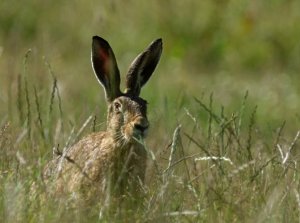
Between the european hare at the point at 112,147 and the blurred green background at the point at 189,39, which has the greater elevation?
the blurred green background at the point at 189,39

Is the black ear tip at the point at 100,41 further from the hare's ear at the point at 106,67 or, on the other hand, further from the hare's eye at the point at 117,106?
the hare's eye at the point at 117,106

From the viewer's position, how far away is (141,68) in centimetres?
717

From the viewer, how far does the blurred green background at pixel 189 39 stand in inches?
525

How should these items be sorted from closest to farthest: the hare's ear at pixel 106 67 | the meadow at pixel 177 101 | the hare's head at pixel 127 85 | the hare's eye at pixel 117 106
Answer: the meadow at pixel 177 101
the hare's head at pixel 127 85
the hare's eye at pixel 117 106
the hare's ear at pixel 106 67

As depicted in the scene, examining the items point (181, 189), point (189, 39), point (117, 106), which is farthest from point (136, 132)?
point (189, 39)

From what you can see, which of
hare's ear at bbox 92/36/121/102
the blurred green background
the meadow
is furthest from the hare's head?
the blurred green background

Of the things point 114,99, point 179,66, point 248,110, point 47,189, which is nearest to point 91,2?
point 179,66

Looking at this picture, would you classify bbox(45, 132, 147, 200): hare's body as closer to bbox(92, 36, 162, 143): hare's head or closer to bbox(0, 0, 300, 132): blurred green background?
bbox(92, 36, 162, 143): hare's head

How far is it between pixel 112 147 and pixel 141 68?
0.71 meters

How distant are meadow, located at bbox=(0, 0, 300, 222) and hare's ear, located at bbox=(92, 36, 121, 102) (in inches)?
8.2

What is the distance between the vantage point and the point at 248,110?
12.4m

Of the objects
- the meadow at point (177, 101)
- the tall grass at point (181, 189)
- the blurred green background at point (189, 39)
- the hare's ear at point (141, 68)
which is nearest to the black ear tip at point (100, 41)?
the hare's ear at point (141, 68)

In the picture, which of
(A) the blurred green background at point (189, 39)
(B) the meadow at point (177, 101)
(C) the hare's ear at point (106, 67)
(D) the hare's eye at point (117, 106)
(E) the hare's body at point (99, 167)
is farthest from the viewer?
(A) the blurred green background at point (189, 39)

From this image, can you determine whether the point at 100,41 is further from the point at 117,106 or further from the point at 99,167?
the point at 99,167
